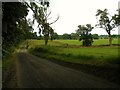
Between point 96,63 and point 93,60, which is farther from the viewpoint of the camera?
point 93,60

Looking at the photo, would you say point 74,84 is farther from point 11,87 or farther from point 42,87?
point 11,87

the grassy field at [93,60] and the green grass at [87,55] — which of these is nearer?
the grassy field at [93,60]

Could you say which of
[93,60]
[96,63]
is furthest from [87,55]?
[96,63]

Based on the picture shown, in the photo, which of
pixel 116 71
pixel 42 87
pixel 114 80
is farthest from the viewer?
pixel 116 71

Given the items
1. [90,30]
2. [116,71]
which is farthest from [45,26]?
[90,30]

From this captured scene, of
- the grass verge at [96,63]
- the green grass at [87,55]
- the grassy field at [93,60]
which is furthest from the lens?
the green grass at [87,55]

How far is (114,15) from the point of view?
3310 inches

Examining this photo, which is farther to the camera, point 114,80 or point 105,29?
point 105,29

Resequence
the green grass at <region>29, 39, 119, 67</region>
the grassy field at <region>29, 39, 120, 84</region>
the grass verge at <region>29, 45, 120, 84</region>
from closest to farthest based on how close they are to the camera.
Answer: the grass verge at <region>29, 45, 120, 84</region> → the grassy field at <region>29, 39, 120, 84</region> → the green grass at <region>29, 39, 119, 67</region>

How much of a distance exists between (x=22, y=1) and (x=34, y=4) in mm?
1544

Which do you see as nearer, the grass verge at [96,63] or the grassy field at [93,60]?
the grass verge at [96,63]

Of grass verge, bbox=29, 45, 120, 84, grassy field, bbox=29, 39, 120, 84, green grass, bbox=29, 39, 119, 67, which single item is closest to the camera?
grass verge, bbox=29, 45, 120, 84

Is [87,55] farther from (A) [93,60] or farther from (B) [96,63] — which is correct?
(B) [96,63]

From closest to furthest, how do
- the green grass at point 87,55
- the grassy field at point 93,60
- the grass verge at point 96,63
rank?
the grass verge at point 96,63
the grassy field at point 93,60
the green grass at point 87,55
